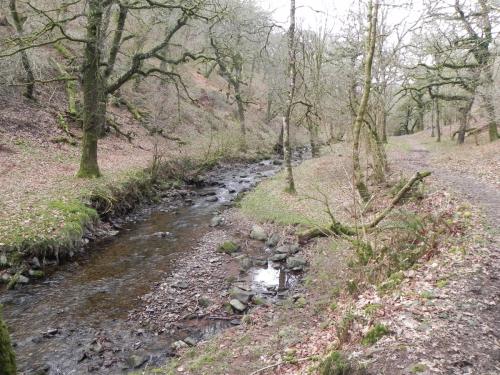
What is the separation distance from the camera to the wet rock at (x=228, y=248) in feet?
39.9

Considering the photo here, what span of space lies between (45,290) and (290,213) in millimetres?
8187

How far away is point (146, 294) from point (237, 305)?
2323 millimetres

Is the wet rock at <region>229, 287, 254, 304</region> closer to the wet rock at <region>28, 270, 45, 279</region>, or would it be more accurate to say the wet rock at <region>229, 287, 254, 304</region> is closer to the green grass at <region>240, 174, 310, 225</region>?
the green grass at <region>240, 174, 310, 225</region>

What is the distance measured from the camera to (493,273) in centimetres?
636

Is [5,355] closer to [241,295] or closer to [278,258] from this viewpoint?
[241,295]

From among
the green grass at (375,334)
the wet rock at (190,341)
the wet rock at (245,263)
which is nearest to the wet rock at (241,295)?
the wet rock at (245,263)

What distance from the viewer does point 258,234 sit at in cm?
Answer: 1329

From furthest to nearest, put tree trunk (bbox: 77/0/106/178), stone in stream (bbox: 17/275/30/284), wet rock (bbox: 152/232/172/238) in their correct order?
tree trunk (bbox: 77/0/106/178)
wet rock (bbox: 152/232/172/238)
stone in stream (bbox: 17/275/30/284)

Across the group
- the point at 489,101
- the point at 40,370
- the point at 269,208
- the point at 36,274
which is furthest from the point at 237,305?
the point at 489,101

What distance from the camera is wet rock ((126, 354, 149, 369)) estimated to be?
6852mm

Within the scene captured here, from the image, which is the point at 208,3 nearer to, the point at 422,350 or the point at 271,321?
the point at 271,321

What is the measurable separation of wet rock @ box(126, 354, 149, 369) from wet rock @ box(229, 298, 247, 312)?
227 centimetres

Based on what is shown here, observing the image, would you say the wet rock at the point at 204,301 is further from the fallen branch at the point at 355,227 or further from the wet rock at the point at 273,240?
the wet rock at the point at 273,240

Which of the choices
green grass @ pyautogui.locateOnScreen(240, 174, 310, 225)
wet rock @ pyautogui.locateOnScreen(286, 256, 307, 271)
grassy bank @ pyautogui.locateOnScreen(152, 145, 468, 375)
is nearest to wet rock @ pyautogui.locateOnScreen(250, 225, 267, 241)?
green grass @ pyautogui.locateOnScreen(240, 174, 310, 225)
